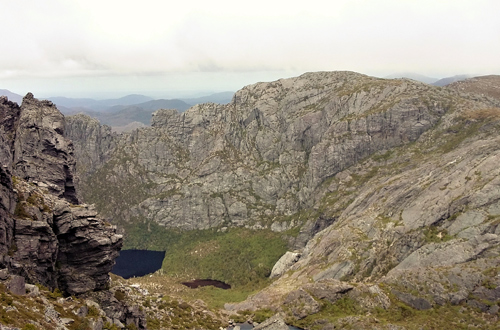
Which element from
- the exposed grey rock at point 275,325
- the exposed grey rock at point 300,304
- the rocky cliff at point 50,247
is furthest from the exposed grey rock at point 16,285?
the exposed grey rock at point 300,304

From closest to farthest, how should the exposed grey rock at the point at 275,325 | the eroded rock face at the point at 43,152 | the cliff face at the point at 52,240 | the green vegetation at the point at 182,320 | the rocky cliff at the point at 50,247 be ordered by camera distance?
the rocky cliff at the point at 50,247
the cliff face at the point at 52,240
the green vegetation at the point at 182,320
the exposed grey rock at the point at 275,325
the eroded rock face at the point at 43,152

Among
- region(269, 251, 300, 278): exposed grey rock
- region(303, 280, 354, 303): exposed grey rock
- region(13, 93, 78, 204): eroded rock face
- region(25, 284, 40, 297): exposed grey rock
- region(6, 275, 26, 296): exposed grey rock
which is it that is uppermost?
region(13, 93, 78, 204): eroded rock face

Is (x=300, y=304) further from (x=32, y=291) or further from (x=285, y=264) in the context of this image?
(x=32, y=291)

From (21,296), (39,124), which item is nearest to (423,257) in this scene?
(21,296)

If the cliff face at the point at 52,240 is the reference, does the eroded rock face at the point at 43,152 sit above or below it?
above

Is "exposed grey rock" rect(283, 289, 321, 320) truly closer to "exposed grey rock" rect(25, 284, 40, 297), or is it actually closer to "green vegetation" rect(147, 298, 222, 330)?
"green vegetation" rect(147, 298, 222, 330)

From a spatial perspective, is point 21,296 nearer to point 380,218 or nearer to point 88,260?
point 88,260

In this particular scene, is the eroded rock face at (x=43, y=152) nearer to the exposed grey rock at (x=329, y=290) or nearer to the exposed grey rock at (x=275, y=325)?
the exposed grey rock at (x=275, y=325)

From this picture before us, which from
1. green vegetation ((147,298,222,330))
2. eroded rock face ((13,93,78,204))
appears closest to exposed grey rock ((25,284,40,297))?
green vegetation ((147,298,222,330))

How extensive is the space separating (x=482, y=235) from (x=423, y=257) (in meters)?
18.5

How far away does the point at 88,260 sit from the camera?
192 ft

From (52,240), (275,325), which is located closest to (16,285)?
(52,240)

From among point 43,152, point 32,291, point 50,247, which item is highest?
point 43,152

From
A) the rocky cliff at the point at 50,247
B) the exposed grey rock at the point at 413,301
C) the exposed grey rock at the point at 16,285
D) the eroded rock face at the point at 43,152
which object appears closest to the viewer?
the exposed grey rock at the point at 16,285
